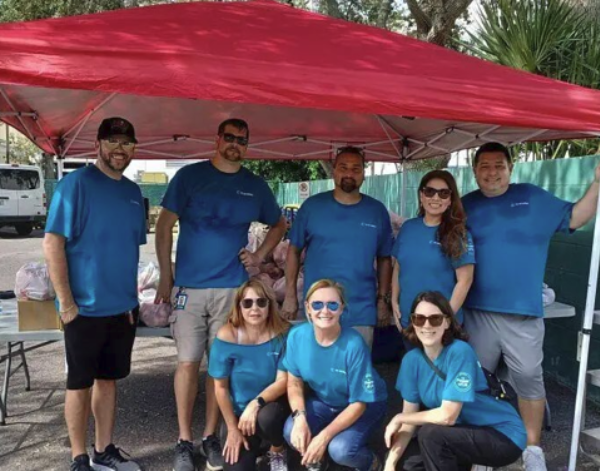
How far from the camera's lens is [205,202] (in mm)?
3562

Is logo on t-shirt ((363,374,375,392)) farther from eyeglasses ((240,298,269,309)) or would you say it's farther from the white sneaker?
the white sneaker

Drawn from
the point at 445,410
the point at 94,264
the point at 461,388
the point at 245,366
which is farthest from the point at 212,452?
the point at 461,388

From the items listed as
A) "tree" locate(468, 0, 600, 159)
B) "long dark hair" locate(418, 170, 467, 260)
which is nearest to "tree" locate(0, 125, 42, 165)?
"tree" locate(468, 0, 600, 159)

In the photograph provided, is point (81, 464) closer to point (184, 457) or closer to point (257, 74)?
point (184, 457)

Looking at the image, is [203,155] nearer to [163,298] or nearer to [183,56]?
[163,298]

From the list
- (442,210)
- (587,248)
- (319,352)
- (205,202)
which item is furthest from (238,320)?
(587,248)

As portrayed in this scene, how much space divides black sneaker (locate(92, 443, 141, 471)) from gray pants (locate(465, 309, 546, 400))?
2.17 meters

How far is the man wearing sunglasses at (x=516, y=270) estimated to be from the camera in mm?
3342

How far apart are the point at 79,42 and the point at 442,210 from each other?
2115 mm

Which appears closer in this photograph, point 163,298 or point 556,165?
point 163,298

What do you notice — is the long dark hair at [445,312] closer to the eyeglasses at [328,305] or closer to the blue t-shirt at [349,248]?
the eyeglasses at [328,305]

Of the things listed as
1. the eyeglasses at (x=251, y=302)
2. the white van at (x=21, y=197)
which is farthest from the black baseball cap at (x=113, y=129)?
the white van at (x=21, y=197)

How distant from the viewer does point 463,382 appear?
9.41ft

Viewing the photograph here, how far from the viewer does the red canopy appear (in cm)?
274
